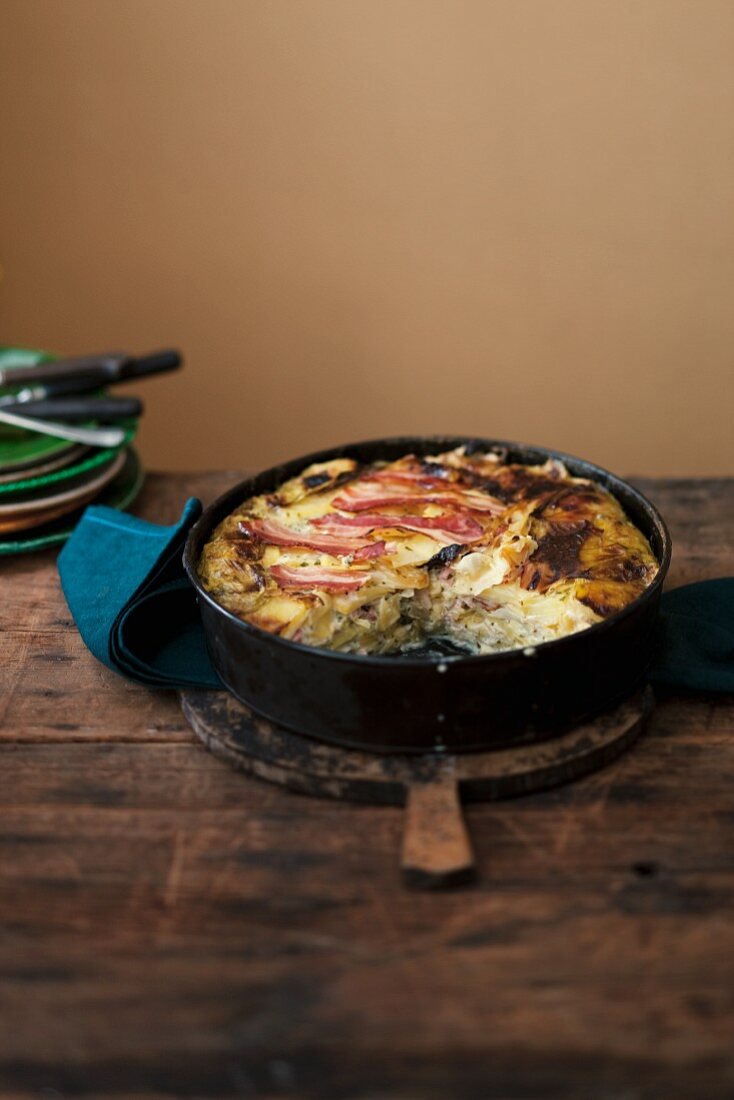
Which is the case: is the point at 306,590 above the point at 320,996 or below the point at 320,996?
above

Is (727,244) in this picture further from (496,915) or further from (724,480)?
(496,915)

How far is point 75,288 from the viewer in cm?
401

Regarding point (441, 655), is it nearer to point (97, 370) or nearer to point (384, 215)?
point (97, 370)

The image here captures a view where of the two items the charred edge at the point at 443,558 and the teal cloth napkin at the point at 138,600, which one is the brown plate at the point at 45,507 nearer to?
the teal cloth napkin at the point at 138,600

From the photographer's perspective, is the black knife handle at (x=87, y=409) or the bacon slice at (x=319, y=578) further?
the black knife handle at (x=87, y=409)

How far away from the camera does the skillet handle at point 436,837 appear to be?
1.51 meters

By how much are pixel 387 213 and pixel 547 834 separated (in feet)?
8.93

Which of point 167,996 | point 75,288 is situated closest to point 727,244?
point 75,288

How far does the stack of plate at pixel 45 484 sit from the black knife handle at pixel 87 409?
1.19ft

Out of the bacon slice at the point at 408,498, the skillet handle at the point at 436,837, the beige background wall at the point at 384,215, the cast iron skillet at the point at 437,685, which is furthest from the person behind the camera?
the beige background wall at the point at 384,215

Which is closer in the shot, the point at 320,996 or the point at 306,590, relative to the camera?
the point at 320,996

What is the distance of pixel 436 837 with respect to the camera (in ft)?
5.12

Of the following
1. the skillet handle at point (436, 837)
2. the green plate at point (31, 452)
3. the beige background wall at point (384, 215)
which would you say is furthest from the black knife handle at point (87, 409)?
the beige background wall at point (384, 215)

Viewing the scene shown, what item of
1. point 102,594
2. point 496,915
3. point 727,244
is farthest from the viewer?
point 727,244
